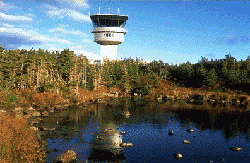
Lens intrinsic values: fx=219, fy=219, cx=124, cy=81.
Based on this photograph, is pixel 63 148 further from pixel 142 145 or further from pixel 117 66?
pixel 117 66

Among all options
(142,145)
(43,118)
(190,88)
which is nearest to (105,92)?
(190,88)

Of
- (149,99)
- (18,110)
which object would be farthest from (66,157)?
(149,99)

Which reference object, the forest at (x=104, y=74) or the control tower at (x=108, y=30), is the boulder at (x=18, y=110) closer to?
the forest at (x=104, y=74)

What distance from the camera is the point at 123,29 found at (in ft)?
322

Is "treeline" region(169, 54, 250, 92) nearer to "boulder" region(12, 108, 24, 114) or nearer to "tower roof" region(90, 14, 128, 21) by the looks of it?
"tower roof" region(90, 14, 128, 21)

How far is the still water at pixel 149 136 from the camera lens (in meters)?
22.3

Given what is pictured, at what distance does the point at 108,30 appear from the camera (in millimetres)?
95000

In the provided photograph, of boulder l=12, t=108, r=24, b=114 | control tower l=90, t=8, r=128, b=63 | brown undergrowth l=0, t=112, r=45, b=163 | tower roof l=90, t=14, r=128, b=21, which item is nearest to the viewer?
brown undergrowth l=0, t=112, r=45, b=163

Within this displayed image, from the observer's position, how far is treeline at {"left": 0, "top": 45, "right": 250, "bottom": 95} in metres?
50.8

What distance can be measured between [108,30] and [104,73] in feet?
93.2

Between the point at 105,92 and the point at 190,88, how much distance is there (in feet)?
100

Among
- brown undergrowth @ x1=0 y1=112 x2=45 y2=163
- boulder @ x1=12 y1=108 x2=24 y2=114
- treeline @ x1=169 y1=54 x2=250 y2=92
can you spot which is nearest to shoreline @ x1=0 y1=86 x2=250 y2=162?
boulder @ x1=12 y1=108 x2=24 y2=114

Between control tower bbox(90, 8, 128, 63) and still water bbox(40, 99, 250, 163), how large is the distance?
5905cm

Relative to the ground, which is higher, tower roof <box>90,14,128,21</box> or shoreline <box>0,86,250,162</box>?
tower roof <box>90,14,128,21</box>
